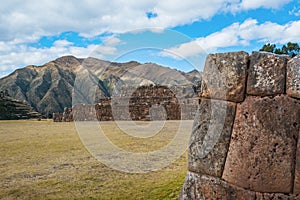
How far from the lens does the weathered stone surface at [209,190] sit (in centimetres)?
409

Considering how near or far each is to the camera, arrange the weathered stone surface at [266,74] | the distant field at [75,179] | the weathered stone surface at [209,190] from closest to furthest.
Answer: the weathered stone surface at [266,74] < the weathered stone surface at [209,190] < the distant field at [75,179]

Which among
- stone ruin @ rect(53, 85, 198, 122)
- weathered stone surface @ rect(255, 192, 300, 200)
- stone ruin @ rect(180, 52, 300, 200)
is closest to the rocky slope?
stone ruin @ rect(53, 85, 198, 122)

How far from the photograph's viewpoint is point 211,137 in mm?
4355

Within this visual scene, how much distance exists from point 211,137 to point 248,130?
1.86 ft

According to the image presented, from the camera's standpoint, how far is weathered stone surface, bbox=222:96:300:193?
3811mm

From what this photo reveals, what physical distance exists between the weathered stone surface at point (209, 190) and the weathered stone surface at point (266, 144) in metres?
0.12

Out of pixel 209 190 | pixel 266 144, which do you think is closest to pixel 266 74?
pixel 266 144

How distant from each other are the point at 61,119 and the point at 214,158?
26327mm

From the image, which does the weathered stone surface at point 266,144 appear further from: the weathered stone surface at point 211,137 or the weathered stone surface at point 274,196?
the weathered stone surface at point 211,137

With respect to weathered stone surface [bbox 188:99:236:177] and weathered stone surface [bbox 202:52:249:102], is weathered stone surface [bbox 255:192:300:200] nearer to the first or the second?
weathered stone surface [bbox 188:99:236:177]

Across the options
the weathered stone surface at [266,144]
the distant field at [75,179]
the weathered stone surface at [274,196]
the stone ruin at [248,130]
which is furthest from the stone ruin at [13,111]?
the weathered stone surface at [274,196]

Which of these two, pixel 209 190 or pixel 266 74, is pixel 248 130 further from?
pixel 209 190

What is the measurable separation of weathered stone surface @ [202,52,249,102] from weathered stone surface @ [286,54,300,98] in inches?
21.5

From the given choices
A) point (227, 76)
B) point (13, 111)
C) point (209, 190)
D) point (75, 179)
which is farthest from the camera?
point (13, 111)
